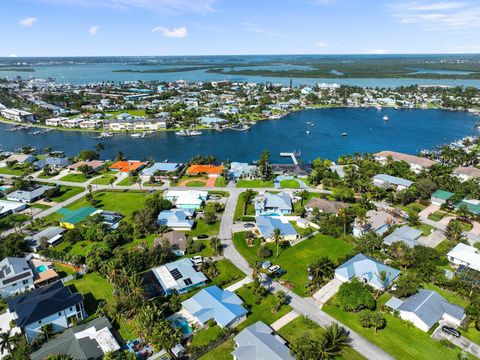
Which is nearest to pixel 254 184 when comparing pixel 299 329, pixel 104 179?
pixel 104 179

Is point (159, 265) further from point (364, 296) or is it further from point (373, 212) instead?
point (373, 212)

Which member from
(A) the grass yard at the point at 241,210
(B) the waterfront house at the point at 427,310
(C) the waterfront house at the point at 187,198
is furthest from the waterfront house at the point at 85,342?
(C) the waterfront house at the point at 187,198

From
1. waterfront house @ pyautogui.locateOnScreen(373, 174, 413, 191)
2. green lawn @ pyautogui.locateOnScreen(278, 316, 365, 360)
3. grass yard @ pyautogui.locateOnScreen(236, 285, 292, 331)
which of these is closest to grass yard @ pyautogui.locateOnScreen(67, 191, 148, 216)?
grass yard @ pyautogui.locateOnScreen(236, 285, 292, 331)

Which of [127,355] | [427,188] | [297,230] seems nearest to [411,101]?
[427,188]

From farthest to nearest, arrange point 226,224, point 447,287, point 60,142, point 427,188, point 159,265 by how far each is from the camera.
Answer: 1. point 60,142
2. point 427,188
3. point 226,224
4. point 159,265
5. point 447,287

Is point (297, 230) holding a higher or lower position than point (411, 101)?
lower

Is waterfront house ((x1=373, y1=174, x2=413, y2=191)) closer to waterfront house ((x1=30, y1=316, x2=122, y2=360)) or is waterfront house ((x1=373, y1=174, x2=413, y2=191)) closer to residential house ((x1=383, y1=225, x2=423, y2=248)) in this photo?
residential house ((x1=383, y1=225, x2=423, y2=248))

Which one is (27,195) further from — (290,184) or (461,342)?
(461,342)
